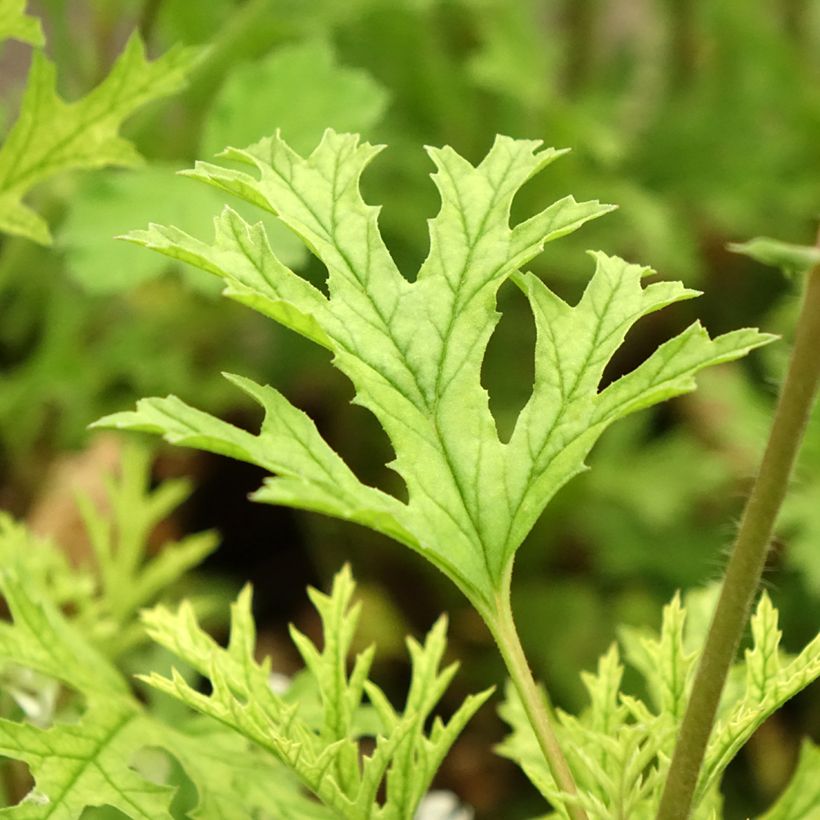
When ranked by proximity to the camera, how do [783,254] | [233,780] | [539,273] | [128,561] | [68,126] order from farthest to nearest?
[539,273], [128,561], [68,126], [233,780], [783,254]

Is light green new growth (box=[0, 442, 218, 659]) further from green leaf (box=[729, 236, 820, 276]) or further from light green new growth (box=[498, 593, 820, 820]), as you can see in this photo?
green leaf (box=[729, 236, 820, 276])

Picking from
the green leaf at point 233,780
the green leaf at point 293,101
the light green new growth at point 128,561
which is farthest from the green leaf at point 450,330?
the green leaf at point 293,101

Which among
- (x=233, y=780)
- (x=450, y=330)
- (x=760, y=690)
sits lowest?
(x=233, y=780)

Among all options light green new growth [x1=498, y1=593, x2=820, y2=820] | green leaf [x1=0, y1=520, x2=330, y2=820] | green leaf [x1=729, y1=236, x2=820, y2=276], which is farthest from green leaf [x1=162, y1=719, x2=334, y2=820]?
green leaf [x1=729, y1=236, x2=820, y2=276]

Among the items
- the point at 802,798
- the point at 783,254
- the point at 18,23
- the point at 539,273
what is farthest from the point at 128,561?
the point at 539,273

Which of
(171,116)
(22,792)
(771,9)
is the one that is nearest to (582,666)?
(22,792)

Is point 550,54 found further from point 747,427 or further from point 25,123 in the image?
point 25,123

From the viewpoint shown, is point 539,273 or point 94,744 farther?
point 539,273

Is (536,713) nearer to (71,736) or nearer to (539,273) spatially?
(71,736)
